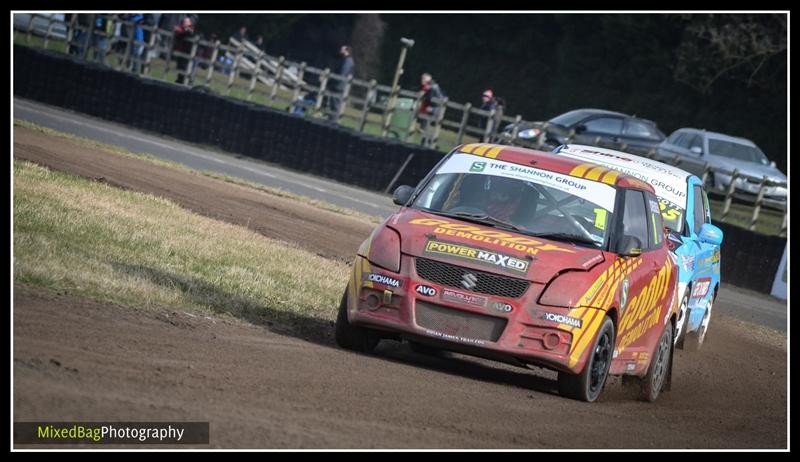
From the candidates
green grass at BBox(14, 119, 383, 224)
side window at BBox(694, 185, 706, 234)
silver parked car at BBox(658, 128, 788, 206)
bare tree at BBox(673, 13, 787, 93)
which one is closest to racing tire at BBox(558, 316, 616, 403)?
side window at BBox(694, 185, 706, 234)

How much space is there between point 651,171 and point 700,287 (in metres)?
1.21

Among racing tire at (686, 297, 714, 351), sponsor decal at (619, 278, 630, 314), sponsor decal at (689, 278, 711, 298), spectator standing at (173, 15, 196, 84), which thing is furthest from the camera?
spectator standing at (173, 15, 196, 84)

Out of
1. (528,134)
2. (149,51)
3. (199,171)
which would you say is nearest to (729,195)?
(528,134)

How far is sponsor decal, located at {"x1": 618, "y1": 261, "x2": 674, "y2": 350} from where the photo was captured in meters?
9.42

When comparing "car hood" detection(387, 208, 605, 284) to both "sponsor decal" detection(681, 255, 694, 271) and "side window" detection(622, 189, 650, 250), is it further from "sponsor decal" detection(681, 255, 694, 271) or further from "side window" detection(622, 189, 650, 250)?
"sponsor decal" detection(681, 255, 694, 271)

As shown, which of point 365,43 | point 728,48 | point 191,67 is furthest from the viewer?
point 365,43

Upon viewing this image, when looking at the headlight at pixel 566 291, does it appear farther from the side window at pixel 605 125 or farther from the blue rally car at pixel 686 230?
the side window at pixel 605 125

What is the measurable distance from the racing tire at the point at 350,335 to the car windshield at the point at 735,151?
77.7ft

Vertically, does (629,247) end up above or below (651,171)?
below

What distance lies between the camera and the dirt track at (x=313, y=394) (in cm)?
626

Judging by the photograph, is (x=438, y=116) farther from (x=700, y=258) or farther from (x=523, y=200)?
(x=523, y=200)

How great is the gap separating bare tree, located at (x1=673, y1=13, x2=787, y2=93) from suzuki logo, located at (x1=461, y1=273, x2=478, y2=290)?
30.0 meters

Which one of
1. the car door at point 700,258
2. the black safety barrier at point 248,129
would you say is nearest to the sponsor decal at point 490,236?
the car door at point 700,258

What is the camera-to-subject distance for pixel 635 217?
10008mm
